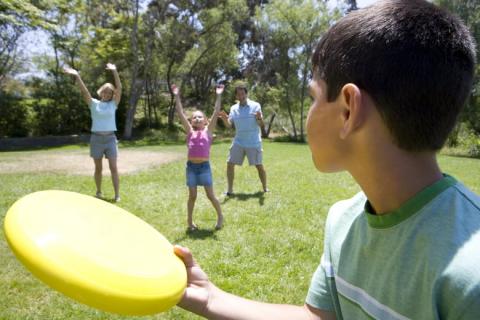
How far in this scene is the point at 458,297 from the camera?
86cm

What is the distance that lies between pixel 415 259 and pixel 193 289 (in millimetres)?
813

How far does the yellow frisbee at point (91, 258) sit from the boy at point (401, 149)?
61cm

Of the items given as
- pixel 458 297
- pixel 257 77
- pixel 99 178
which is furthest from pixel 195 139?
pixel 257 77

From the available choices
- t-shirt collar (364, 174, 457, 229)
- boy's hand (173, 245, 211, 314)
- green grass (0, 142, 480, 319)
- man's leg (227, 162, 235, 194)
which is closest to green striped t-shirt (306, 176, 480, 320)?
t-shirt collar (364, 174, 457, 229)

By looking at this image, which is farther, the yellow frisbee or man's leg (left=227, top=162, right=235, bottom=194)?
man's leg (left=227, top=162, right=235, bottom=194)

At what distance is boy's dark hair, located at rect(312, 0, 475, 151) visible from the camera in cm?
101

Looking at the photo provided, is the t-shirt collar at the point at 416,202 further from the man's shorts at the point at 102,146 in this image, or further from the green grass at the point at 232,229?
the man's shorts at the point at 102,146

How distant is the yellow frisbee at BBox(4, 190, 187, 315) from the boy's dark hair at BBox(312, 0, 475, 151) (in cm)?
87

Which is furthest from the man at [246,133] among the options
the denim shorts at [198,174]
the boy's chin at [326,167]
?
the boy's chin at [326,167]

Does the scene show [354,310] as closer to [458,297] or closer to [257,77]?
[458,297]

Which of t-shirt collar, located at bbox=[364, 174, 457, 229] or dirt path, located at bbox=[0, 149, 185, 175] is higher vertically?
t-shirt collar, located at bbox=[364, 174, 457, 229]

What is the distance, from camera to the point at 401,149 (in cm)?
108

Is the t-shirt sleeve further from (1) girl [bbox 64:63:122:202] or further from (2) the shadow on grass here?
(1) girl [bbox 64:63:122:202]

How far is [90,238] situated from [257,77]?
34695 millimetres
